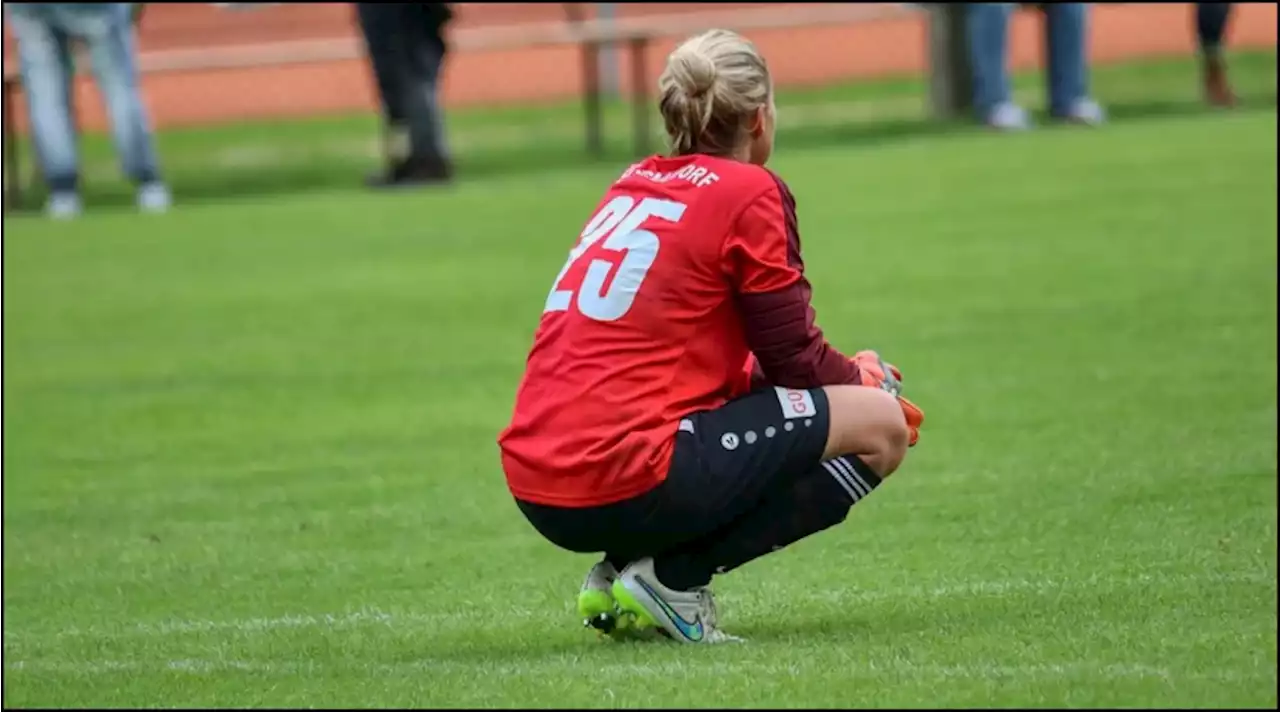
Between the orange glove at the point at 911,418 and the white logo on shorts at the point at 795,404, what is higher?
the white logo on shorts at the point at 795,404

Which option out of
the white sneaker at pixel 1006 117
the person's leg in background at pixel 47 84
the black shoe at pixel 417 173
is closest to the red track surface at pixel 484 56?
the white sneaker at pixel 1006 117

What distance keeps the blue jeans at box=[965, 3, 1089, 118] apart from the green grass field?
269cm

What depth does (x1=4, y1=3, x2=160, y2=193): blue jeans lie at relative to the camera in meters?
15.4

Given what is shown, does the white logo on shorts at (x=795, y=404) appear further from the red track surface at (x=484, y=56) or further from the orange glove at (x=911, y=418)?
the red track surface at (x=484, y=56)

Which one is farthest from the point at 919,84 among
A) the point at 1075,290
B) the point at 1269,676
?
the point at 1269,676

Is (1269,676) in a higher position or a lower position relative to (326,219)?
higher

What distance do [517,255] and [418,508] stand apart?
5.70 m

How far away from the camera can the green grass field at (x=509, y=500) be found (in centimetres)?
455

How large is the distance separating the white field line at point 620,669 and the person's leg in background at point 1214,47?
46.5 ft

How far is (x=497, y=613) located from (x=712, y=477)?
2.95 feet

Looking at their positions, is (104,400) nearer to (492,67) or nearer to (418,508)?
(418,508)

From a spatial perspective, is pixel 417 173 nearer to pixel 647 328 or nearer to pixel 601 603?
pixel 601 603

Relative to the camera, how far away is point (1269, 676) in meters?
4.14

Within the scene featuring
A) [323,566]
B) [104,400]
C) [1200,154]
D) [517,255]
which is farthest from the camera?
[1200,154]
